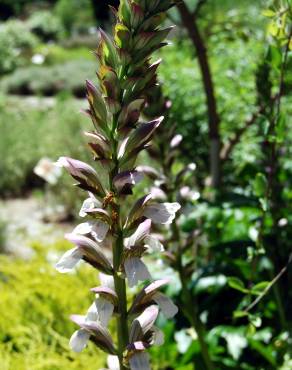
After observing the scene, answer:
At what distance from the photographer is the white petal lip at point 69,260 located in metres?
1.32

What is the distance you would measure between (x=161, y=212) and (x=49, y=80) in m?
15.0

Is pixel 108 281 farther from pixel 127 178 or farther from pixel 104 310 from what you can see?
pixel 127 178

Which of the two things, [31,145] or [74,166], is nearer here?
[74,166]

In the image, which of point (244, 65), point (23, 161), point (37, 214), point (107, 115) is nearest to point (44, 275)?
point (107, 115)

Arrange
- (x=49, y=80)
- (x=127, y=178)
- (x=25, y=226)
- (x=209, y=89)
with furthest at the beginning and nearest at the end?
(x=49, y=80) < (x=25, y=226) < (x=209, y=89) < (x=127, y=178)

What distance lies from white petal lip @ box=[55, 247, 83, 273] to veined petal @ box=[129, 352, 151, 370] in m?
0.23

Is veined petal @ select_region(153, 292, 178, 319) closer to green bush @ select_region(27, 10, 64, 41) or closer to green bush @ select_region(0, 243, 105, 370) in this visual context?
green bush @ select_region(0, 243, 105, 370)

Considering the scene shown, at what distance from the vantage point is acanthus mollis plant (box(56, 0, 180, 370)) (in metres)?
1.28

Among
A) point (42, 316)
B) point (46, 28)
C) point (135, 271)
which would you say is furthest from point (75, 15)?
point (135, 271)

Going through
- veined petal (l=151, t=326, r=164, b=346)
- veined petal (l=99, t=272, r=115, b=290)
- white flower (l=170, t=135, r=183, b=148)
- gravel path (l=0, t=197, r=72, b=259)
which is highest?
white flower (l=170, t=135, r=183, b=148)

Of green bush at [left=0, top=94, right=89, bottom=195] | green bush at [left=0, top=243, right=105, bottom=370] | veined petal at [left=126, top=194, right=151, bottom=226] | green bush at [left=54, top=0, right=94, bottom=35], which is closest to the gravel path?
green bush at [left=0, top=94, right=89, bottom=195]

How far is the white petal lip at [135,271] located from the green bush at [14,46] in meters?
17.9

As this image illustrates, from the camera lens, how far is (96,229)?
4.35 feet

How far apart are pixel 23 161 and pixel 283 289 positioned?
16.3 feet
